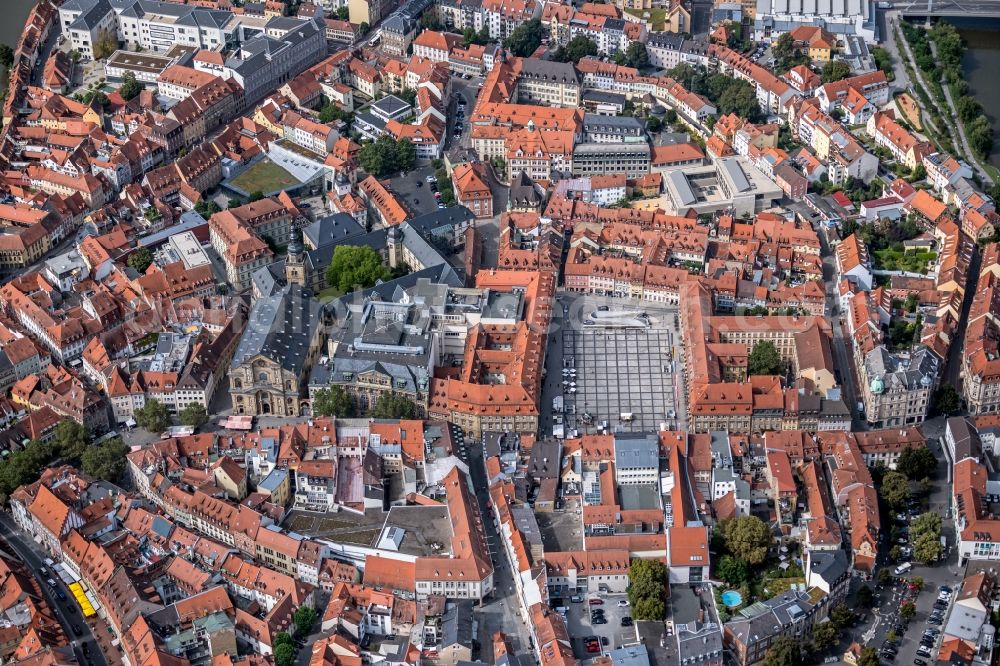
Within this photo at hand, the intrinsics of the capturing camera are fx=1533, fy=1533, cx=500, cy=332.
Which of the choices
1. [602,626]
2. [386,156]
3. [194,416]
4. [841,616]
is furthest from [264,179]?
[841,616]

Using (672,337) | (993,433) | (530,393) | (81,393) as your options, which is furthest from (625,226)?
(81,393)

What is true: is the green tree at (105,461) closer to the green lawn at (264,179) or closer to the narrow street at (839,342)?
the green lawn at (264,179)

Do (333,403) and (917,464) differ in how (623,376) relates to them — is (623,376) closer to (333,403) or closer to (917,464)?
(333,403)

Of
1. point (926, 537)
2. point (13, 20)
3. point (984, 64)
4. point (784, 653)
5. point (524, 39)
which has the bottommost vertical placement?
point (784, 653)

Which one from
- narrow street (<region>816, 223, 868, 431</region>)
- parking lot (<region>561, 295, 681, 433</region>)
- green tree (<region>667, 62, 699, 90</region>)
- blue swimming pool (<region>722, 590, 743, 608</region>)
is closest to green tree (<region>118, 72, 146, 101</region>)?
green tree (<region>667, 62, 699, 90</region>)

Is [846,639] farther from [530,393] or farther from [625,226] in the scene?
[625,226]

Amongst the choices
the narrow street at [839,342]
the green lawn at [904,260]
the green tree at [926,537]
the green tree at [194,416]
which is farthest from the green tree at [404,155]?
the green tree at [926,537]

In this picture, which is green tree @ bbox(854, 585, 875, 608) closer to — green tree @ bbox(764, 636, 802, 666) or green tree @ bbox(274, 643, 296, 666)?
green tree @ bbox(764, 636, 802, 666)
